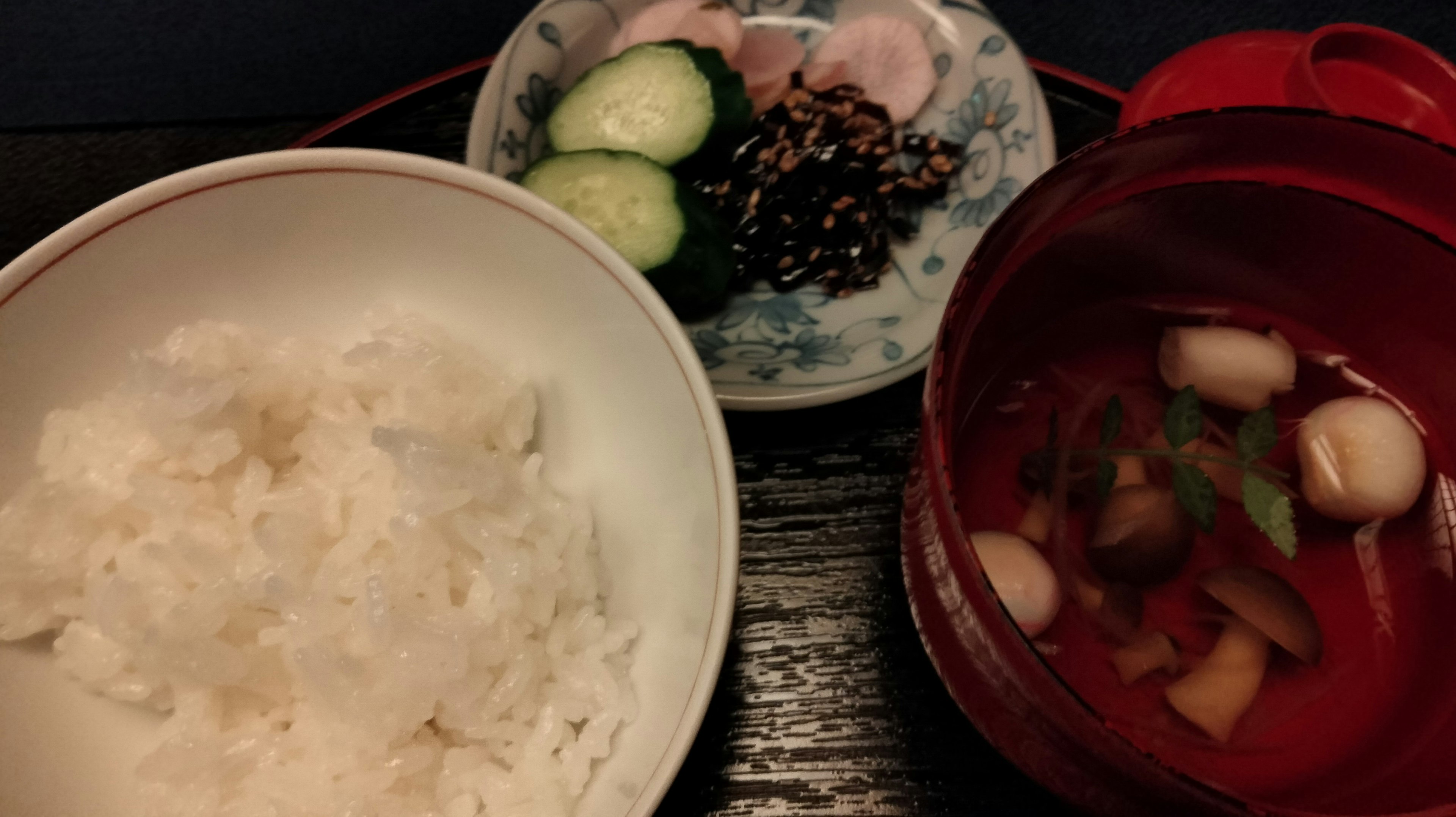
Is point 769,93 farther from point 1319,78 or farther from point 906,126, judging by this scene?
point 1319,78

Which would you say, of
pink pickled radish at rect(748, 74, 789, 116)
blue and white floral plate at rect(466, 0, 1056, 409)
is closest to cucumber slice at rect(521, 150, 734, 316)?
blue and white floral plate at rect(466, 0, 1056, 409)

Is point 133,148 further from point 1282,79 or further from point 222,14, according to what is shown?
point 1282,79

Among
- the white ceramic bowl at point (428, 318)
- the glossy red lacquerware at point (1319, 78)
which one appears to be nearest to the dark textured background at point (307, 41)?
the glossy red lacquerware at point (1319, 78)

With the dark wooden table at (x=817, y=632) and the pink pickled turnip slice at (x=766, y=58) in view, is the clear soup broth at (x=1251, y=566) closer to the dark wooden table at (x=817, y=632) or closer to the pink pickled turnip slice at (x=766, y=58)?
the dark wooden table at (x=817, y=632)

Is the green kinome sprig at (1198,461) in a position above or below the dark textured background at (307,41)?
below

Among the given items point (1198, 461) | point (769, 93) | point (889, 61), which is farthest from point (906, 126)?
point (1198, 461)

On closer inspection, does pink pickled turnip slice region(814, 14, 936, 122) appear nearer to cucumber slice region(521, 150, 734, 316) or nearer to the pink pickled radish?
the pink pickled radish
